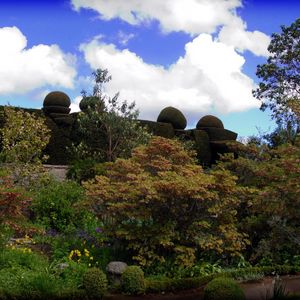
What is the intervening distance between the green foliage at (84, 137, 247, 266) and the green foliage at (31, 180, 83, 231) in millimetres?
2417

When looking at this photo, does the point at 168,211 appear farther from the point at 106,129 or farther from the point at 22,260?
the point at 106,129

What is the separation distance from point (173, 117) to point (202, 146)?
1988 millimetres

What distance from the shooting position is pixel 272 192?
8102 mm

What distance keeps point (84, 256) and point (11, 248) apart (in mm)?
1257

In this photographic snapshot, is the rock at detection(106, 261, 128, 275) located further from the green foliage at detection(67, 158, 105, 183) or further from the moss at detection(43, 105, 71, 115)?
the moss at detection(43, 105, 71, 115)

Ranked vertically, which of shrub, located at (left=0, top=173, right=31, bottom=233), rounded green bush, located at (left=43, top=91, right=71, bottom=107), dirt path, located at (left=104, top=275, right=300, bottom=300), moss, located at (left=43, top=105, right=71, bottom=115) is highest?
rounded green bush, located at (left=43, top=91, right=71, bottom=107)

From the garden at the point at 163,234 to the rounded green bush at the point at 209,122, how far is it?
14221 millimetres

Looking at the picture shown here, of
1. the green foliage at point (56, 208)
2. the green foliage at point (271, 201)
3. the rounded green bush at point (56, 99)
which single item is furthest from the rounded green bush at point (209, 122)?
the green foliage at point (56, 208)

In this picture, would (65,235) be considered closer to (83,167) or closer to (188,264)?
(188,264)

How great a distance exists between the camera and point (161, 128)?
74.4 ft

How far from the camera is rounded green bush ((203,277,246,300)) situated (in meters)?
6.80

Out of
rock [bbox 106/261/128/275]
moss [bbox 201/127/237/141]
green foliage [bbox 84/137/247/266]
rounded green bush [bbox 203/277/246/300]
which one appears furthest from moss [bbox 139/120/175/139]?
rounded green bush [bbox 203/277/246/300]

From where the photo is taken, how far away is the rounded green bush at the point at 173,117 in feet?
78.9

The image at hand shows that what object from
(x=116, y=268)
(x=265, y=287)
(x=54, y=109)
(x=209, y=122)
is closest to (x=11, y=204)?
(x=116, y=268)
